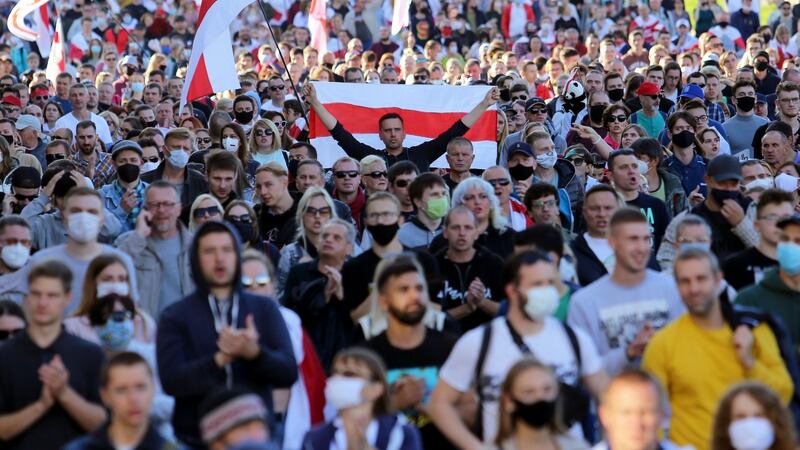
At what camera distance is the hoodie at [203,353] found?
8.43 m

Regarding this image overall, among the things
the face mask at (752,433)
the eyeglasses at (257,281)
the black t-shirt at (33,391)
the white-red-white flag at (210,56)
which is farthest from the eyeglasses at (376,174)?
the face mask at (752,433)

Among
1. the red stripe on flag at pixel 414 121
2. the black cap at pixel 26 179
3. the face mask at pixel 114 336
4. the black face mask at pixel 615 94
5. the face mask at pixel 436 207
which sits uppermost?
the black face mask at pixel 615 94

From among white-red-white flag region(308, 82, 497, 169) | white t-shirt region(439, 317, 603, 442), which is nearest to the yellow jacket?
white t-shirt region(439, 317, 603, 442)

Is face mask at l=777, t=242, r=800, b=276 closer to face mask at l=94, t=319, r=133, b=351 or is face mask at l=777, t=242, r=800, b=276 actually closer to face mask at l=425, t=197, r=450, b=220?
face mask at l=425, t=197, r=450, b=220

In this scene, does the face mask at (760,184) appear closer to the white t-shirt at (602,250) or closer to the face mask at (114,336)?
the white t-shirt at (602,250)

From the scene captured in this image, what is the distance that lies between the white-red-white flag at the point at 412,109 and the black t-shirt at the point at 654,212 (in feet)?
11.8

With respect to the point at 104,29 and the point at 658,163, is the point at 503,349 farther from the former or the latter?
the point at 104,29

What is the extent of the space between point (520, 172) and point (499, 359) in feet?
19.2

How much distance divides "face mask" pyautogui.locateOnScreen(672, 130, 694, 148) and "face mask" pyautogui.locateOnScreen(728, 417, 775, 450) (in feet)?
27.7

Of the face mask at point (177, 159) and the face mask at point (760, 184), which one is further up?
the face mask at point (177, 159)

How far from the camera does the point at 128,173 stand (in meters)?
13.8

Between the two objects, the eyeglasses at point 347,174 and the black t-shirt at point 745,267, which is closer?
the black t-shirt at point 745,267

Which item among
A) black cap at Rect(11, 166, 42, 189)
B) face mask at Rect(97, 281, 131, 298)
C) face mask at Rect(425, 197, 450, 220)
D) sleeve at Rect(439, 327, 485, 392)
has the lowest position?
sleeve at Rect(439, 327, 485, 392)

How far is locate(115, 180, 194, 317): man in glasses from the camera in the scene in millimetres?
10984
